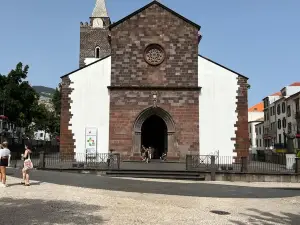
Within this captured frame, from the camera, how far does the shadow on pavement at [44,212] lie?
7891 mm

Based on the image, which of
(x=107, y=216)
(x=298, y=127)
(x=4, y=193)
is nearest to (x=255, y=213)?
(x=107, y=216)

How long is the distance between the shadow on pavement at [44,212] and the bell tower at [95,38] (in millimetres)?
42752

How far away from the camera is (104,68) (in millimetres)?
27484

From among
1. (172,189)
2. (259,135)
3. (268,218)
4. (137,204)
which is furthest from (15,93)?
(259,135)

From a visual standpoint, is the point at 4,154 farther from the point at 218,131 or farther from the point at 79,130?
the point at 218,131

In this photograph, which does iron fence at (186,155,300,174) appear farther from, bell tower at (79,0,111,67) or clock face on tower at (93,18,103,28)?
clock face on tower at (93,18,103,28)

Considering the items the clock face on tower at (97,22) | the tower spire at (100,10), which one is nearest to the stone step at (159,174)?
the clock face on tower at (97,22)

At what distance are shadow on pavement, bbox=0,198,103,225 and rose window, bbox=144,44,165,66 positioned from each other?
18825mm

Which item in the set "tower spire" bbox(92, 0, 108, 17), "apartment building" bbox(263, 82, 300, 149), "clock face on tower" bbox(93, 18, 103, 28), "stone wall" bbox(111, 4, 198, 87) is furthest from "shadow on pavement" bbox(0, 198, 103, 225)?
"tower spire" bbox(92, 0, 108, 17)

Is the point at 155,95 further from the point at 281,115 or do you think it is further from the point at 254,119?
the point at 254,119

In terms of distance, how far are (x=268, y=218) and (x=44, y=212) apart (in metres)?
6.00

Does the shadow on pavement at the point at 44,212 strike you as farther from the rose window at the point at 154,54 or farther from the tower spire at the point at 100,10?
the tower spire at the point at 100,10

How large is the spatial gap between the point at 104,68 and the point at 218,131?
10.4 meters

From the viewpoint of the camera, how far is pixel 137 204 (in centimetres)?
1047
